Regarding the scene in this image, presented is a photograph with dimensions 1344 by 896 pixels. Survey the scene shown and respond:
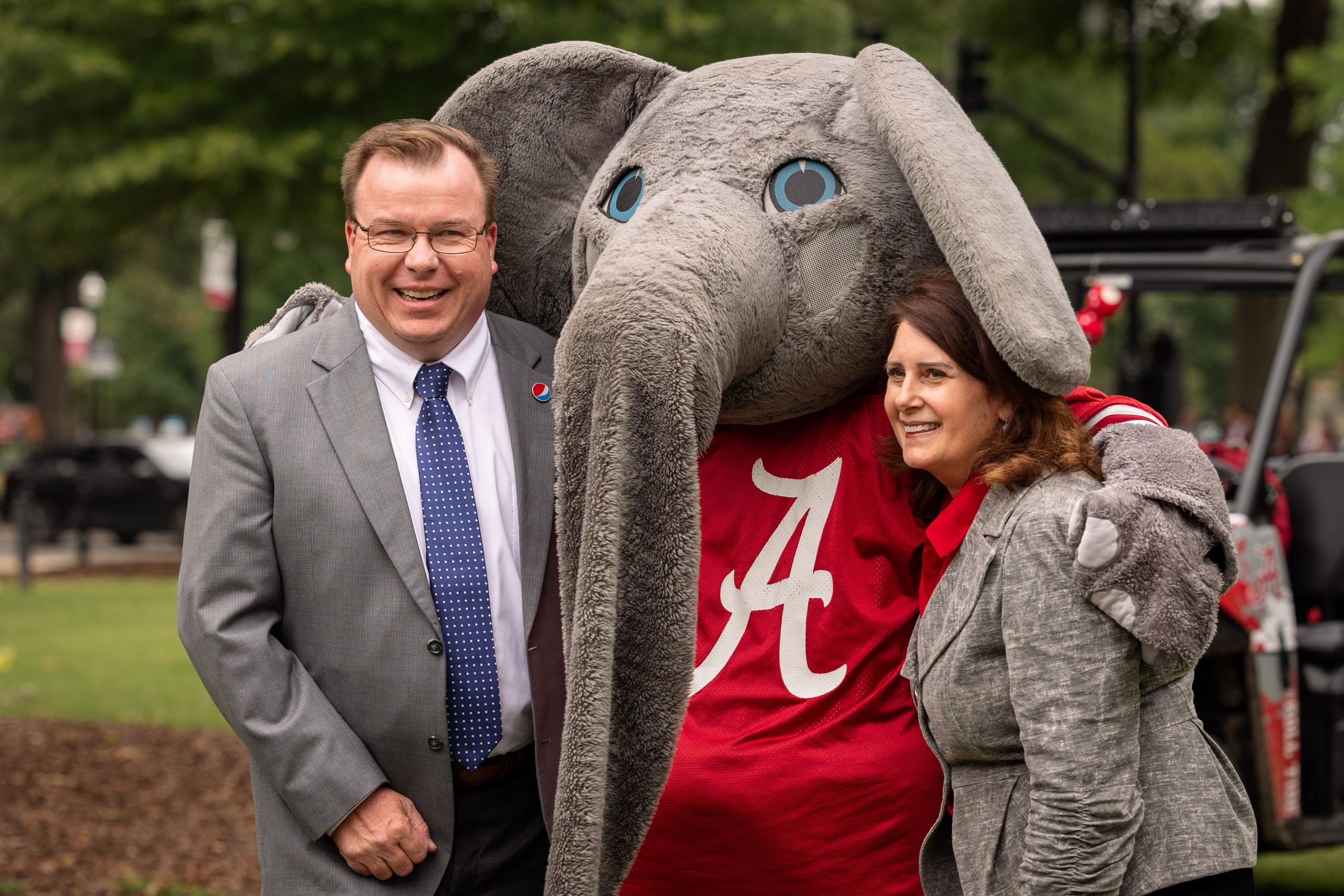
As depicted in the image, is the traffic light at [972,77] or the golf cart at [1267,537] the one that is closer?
the golf cart at [1267,537]

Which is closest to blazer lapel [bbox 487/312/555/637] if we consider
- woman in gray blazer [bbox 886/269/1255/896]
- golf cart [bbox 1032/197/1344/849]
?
woman in gray blazer [bbox 886/269/1255/896]

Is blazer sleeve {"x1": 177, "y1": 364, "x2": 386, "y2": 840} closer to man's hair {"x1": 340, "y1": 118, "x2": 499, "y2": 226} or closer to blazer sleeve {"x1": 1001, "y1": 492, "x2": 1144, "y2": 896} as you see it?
man's hair {"x1": 340, "y1": 118, "x2": 499, "y2": 226}

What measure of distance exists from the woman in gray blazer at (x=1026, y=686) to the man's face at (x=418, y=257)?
0.83 m

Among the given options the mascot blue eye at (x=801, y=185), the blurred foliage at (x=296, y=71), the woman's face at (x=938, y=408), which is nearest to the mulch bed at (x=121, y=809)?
the blurred foliage at (x=296, y=71)

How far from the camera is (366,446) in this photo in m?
2.74

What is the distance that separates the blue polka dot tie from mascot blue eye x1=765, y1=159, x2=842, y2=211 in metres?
0.87

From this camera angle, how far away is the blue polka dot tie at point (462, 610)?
2.73m

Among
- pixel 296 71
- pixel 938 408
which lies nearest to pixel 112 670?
pixel 296 71

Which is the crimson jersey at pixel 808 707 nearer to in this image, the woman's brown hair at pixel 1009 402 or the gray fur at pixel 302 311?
the woman's brown hair at pixel 1009 402

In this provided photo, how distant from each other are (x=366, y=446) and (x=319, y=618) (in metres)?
0.33

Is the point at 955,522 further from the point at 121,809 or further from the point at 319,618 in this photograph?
the point at 121,809

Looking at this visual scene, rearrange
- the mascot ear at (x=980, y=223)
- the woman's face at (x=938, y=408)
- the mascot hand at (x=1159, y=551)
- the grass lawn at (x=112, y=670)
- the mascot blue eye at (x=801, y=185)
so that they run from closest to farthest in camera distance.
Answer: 1. the mascot hand at (x=1159, y=551)
2. the mascot ear at (x=980, y=223)
3. the woman's face at (x=938, y=408)
4. the mascot blue eye at (x=801, y=185)
5. the grass lawn at (x=112, y=670)

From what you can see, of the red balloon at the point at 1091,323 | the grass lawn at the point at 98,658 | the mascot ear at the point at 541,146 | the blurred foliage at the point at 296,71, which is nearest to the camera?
the mascot ear at the point at 541,146

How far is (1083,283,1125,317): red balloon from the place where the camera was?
5.16m
